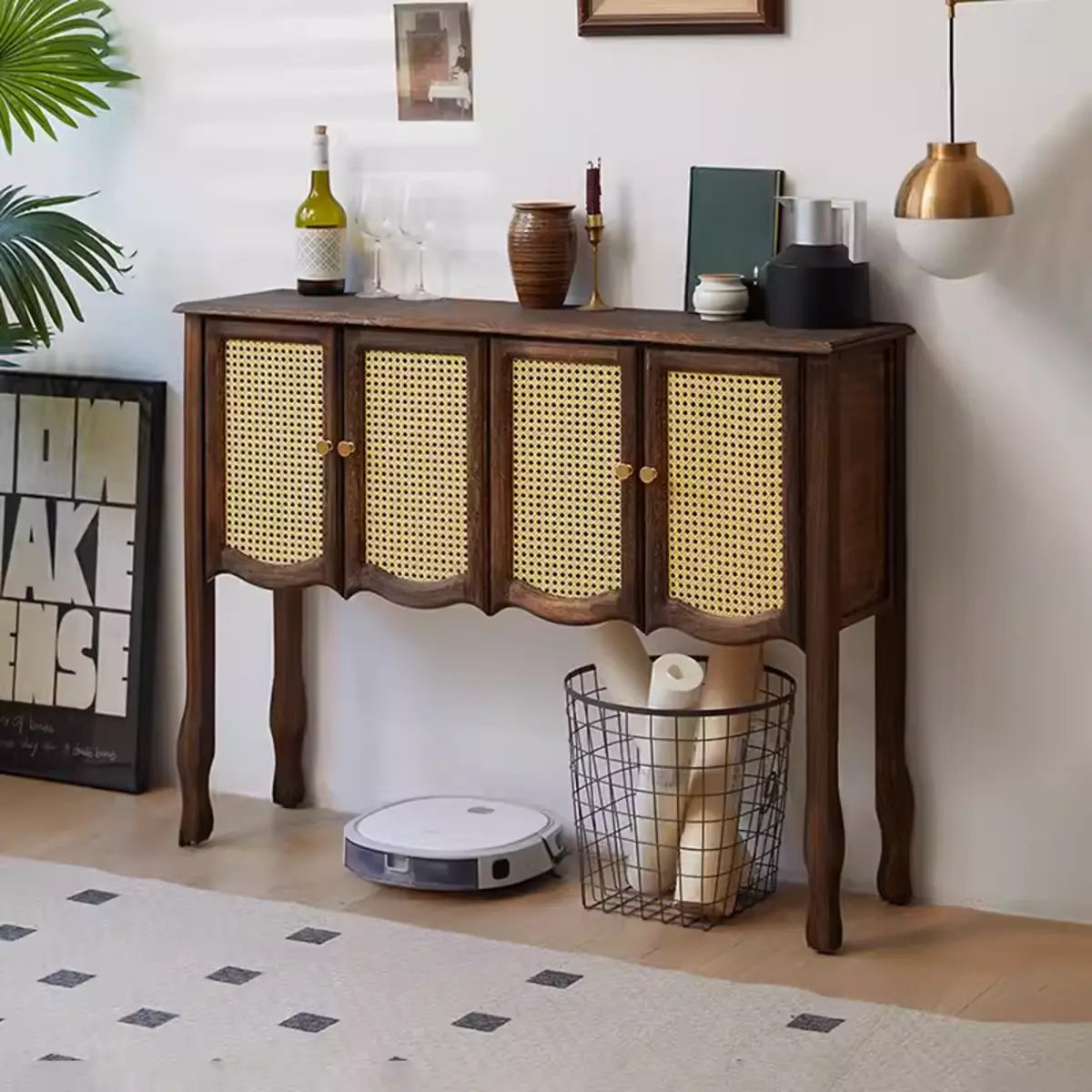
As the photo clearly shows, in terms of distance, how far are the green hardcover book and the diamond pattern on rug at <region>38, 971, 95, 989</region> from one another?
1478mm

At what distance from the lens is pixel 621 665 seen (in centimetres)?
377

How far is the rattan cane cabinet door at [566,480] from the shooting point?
353 cm

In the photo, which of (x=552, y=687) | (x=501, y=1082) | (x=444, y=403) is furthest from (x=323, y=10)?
(x=501, y=1082)

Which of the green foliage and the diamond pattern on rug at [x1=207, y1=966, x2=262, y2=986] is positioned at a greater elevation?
the green foliage

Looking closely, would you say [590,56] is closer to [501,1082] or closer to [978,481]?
[978,481]

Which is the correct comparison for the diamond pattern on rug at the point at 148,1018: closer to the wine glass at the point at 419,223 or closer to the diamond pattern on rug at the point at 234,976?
the diamond pattern on rug at the point at 234,976

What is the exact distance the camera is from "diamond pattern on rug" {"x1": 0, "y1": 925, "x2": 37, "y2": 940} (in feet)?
11.7

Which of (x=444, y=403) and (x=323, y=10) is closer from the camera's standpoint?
(x=444, y=403)

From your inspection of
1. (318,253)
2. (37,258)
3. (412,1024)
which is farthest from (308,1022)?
(37,258)

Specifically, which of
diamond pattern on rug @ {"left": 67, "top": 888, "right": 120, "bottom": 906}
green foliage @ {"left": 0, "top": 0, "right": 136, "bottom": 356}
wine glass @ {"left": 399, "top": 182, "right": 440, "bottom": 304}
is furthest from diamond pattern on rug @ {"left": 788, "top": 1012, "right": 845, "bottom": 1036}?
green foliage @ {"left": 0, "top": 0, "right": 136, "bottom": 356}

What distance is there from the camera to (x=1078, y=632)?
3.57m

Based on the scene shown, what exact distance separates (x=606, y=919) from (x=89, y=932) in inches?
33.1

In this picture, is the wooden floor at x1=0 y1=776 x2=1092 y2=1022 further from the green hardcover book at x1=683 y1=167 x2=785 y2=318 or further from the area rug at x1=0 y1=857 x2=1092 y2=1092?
the green hardcover book at x1=683 y1=167 x2=785 y2=318

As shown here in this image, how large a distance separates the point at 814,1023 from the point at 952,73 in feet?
4.82
